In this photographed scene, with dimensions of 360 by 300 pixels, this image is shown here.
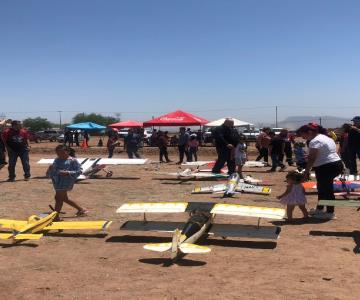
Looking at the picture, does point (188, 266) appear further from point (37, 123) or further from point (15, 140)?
point (37, 123)

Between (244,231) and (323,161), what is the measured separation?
2301mm

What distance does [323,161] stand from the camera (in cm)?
823

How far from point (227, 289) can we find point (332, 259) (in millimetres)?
1822

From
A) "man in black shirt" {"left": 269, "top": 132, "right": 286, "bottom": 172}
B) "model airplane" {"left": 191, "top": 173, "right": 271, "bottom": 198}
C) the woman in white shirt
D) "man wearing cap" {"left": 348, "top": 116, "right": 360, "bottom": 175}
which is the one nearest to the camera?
the woman in white shirt

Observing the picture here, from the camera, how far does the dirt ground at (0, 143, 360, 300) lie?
4848 millimetres

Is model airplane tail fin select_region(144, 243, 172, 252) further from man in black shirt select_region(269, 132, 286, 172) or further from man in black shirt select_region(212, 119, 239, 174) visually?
man in black shirt select_region(269, 132, 286, 172)

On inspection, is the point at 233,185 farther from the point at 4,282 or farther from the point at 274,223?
the point at 4,282

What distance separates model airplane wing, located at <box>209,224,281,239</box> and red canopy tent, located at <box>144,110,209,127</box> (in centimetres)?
2567

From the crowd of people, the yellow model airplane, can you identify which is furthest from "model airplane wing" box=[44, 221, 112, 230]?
the crowd of people

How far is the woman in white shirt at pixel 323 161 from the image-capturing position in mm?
8188

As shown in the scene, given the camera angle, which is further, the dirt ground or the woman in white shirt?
the woman in white shirt

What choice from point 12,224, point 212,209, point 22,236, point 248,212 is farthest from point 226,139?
point 22,236

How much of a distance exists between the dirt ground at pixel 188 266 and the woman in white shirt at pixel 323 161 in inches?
22.1

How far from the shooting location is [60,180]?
8688 millimetres
